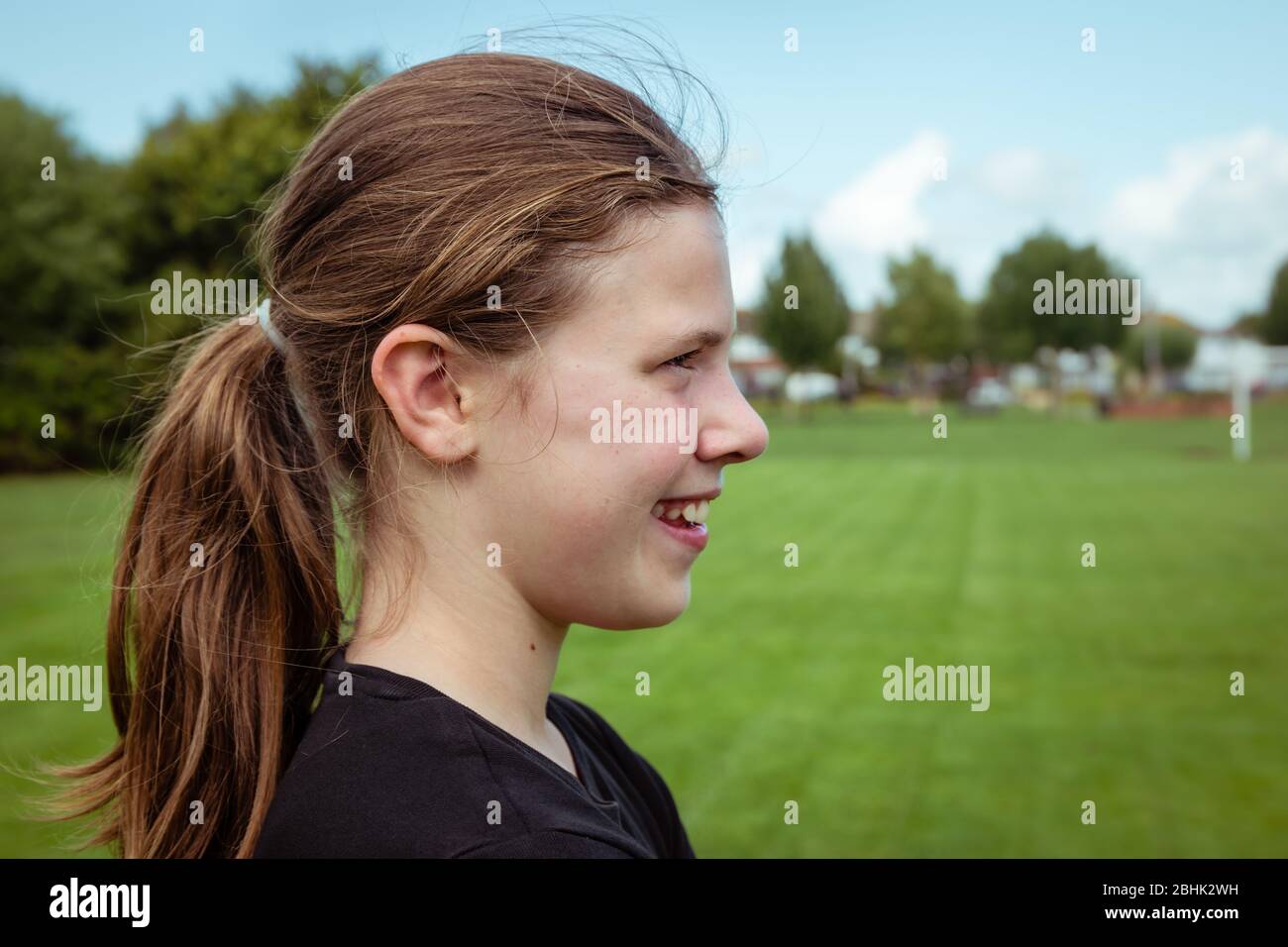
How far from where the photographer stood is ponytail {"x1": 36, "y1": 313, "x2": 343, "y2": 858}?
166 centimetres

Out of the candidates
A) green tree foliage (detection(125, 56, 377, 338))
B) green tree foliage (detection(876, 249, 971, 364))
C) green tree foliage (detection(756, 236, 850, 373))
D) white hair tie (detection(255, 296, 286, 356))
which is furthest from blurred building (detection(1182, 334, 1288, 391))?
white hair tie (detection(255, 296, 286, 356))

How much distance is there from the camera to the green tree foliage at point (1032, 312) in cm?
A: 6225

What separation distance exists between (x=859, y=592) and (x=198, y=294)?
1224 centimetres

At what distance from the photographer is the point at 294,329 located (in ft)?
5.62

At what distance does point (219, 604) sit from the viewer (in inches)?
67.0

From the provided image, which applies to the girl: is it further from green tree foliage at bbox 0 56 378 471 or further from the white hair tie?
green tree foliage at bbox 0 56 378 471

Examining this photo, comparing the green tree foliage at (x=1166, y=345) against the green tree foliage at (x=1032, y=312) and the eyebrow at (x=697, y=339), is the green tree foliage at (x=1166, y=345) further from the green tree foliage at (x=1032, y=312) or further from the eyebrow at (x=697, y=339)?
the eyebrow at (x=697, y=339)

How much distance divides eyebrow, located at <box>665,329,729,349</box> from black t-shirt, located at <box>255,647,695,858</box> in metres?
0.54

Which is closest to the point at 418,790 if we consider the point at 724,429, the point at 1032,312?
the point at 724,429

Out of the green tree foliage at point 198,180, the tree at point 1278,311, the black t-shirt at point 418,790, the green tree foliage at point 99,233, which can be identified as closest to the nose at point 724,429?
the black t-shirt at point 418,790

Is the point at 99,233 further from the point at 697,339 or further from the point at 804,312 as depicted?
the point at 697,339

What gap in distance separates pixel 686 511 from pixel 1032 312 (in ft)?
222
